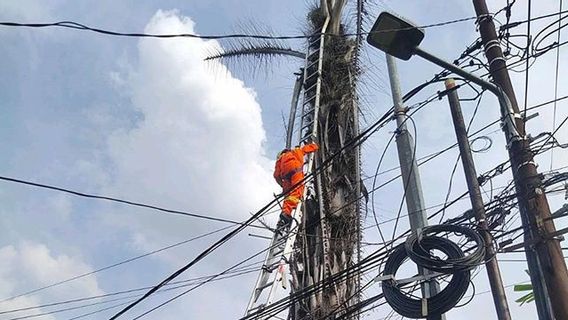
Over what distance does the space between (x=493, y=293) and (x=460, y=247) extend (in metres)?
0.90

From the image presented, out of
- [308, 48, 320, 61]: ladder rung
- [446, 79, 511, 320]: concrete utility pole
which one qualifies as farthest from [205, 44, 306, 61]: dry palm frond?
[446, 79, 511, 320]: concrete utility pole

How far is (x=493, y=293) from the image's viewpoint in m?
5.00

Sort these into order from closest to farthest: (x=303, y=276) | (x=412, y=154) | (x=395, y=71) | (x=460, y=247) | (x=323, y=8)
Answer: (x=460, y=247) < (x=412, y=154) < (x=395, y=71) < (x=303, y=276) < (x=323, y=8)

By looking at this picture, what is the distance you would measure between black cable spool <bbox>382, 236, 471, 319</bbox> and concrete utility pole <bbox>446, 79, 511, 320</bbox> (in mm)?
500

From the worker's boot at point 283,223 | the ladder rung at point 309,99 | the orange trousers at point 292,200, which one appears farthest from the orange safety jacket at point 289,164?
the ladder rung at point 309,99

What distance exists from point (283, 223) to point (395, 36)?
12.5 feet

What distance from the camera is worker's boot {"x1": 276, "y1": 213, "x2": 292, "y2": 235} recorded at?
780 centimetres

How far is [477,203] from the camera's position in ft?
17.1

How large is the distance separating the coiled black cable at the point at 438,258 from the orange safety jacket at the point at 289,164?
406 centimetres

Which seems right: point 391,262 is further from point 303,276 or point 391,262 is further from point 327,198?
point 327,198

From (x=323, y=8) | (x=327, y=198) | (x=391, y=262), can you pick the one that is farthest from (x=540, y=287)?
(x=323, y=8)

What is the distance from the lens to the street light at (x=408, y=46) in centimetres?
472

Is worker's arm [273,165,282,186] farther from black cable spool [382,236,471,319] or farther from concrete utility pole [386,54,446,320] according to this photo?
black cable spool [382,236,471,319]

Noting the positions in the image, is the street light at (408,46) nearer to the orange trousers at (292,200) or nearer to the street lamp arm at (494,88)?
the street lamp arm at (494,88)
